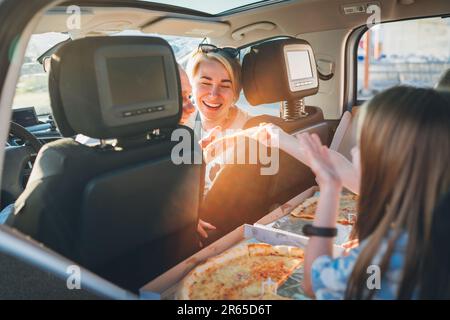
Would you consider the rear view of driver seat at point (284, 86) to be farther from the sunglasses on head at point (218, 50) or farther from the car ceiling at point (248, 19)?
the car ceiling at point (248, 19)

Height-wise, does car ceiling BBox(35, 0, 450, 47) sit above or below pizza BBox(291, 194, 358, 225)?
above

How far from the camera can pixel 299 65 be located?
264cm

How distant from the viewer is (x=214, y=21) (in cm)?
347

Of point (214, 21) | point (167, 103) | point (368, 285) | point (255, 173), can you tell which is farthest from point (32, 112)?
point (368, 285)

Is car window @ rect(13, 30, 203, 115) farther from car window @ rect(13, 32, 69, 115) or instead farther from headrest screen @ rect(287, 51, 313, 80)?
headrest screen @ rect(287, 51, 313, 80)

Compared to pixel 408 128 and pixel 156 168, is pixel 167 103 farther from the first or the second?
pixel 408 128

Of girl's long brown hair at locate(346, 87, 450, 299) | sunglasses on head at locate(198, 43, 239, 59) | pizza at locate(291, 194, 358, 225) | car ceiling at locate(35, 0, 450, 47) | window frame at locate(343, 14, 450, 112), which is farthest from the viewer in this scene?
window frame at locate(343, 14, 450, 112)

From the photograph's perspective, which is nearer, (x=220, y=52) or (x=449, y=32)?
(x=220, y=52)

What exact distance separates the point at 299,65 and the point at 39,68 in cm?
176

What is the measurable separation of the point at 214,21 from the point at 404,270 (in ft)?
8.85

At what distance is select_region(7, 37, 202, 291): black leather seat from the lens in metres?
1.52

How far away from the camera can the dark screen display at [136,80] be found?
5.00 ft

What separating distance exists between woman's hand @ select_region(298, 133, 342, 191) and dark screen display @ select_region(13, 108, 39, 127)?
3082mm

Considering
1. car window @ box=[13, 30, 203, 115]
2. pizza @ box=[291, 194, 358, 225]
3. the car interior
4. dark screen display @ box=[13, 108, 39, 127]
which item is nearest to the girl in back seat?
the car interior
